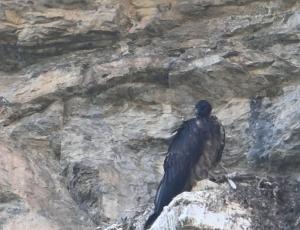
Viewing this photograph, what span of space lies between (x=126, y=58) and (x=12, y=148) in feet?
4.76

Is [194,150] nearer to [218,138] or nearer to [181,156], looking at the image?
[181,156]

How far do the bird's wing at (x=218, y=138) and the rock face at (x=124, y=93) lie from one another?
1.50 feet

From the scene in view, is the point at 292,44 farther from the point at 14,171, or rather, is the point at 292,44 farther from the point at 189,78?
the point at 14,171

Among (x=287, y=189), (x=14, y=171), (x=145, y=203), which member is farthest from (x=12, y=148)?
(x=287, y=189)

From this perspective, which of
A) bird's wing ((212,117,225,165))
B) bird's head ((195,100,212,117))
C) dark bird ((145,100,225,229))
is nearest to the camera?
dark bird ((145,100,225,229))

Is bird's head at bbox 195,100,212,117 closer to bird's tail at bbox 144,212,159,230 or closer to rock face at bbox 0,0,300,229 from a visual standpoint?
rock face at bbox 0,0,300,229

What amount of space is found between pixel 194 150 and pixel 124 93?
1.43 meters

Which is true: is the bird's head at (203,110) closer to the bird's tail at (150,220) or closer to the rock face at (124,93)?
the rock face at (124,93)

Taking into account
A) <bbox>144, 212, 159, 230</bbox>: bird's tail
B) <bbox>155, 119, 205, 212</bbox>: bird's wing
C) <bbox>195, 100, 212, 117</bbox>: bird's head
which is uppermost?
<bbox>195, 100, 212, 117</bbox>: bird's head

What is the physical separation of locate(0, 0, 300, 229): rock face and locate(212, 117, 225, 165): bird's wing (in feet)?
1.50

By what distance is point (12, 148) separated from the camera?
9539 millimetres

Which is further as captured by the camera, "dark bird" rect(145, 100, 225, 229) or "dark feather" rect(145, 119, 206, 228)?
"dark bird" rect(145, 100, 225, 229)

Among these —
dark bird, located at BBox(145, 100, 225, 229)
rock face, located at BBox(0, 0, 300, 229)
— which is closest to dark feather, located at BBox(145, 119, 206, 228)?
dark bird, located at BBox(145, 100, 225, 229)

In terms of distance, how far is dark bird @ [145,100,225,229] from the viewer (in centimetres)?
869
